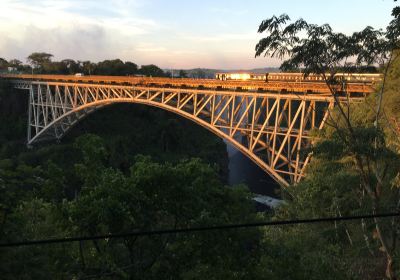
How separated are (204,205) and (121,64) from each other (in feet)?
194

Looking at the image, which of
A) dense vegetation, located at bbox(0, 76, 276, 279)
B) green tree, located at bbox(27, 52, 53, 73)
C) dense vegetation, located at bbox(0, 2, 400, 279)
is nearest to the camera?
dense vegetation, located at bbox(0, 76, 276, 279)

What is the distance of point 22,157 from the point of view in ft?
133

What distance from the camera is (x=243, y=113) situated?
2111cm

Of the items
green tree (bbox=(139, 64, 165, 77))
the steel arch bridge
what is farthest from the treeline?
the steel arch bridge

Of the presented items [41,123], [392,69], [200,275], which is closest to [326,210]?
[392,69]

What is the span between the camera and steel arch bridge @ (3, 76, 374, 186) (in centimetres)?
1711

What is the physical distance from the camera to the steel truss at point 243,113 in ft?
56.2

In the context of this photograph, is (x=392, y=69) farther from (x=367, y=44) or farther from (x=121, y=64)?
(x=121, y=64)

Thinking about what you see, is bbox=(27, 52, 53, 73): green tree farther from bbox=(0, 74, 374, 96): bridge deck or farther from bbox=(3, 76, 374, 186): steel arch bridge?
bbox=(0, 74, 374, 96): bridge deck

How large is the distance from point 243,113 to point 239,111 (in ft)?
42.5

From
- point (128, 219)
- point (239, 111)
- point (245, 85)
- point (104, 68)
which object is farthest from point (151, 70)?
point (128, 219)

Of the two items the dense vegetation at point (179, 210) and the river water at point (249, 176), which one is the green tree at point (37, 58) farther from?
the dense vegetation at point (179, 210)

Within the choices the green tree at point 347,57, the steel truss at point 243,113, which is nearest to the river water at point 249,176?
the steel truss at point 243,113

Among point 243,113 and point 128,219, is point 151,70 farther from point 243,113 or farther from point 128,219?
point 128,219
